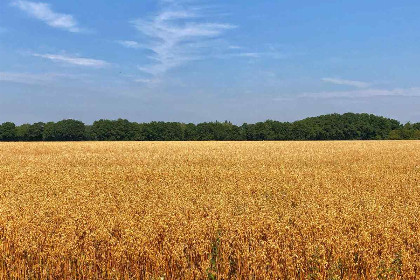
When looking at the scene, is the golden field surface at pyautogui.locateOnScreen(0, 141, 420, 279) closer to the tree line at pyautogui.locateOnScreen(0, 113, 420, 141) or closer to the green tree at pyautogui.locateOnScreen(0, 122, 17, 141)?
the tree line at pyautogui.locateOnScreen(0, 113, 420, 141)

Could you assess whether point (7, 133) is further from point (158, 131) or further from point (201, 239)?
point (201, 239)

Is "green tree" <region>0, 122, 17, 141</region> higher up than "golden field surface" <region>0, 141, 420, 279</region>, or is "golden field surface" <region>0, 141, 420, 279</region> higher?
"green tree" <region>0, 122, 17, 141</region>

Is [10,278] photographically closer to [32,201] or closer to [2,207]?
[2,207]

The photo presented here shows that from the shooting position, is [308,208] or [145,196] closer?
[308,208]

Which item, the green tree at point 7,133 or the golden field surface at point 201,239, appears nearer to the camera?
the golden field surface at point 201,239

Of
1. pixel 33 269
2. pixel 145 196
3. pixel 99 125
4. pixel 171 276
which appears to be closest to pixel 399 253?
pixel 171 276

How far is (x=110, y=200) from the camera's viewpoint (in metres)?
9.78

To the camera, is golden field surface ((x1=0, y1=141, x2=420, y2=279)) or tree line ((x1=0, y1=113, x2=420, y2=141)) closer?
golden field surface ((x1=0, y1=141, x2=420, y2=279))

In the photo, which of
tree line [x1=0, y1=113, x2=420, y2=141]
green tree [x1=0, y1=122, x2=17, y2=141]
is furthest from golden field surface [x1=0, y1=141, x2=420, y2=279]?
green tree [x1=0, y1=122, x2=17, y2=141]

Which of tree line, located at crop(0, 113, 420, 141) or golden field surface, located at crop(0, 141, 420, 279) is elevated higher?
tree line, located at crop(0, 113, 420, 141)

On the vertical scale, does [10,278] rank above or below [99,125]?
below

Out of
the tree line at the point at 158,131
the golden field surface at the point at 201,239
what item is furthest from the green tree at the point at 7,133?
the golden field surface at the point at 201,239

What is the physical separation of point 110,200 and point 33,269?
4.11 m

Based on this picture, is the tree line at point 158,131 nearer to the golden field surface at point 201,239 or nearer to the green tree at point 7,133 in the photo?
the green tree at point 7,133
